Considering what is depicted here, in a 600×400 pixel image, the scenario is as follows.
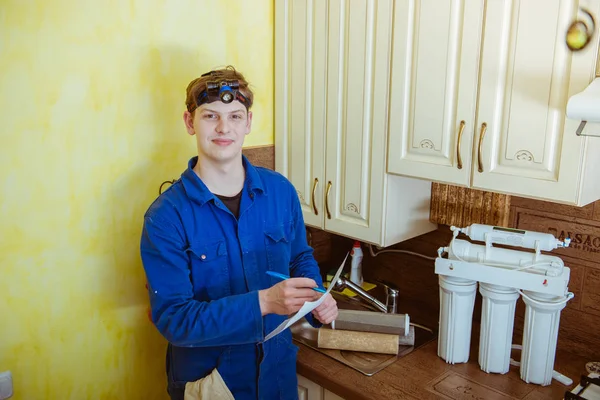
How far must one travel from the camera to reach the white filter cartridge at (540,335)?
5.26 feet

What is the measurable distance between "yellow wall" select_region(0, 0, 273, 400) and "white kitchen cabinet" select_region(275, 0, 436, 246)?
258 millimetres

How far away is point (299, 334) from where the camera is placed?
2.03 metres

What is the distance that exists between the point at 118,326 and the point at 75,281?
0.78 feet

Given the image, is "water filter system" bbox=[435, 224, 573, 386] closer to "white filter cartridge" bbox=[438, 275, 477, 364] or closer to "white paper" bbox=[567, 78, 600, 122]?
"white filter cartridge" bbox=[438, 275, 477, 364]

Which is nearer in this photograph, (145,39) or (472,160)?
(472,160)

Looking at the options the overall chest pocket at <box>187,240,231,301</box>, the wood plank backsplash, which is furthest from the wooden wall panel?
the overall chest pocket at <box>187,240,231,301</box>

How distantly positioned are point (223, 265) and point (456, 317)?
2.52ft

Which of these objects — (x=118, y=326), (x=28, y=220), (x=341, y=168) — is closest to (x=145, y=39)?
(x=28, y=220)

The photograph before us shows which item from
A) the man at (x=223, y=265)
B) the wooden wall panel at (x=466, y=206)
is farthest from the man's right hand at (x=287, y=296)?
the wooden wall panel at (x=466, y=206)

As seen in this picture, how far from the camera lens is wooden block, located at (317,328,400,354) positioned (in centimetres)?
184

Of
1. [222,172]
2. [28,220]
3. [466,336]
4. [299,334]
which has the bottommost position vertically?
[299,334]

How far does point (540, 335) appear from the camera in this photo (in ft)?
5.34

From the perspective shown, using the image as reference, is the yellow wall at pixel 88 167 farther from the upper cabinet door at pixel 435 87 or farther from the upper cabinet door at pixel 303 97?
the upper cabinet door at pixel 435 87

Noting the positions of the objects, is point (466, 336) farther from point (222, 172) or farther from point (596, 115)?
point (222, 172)
